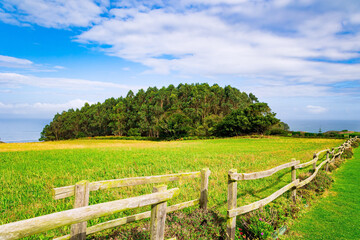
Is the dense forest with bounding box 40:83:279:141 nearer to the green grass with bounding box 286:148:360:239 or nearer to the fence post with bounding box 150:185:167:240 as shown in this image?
the green grass with bounding box 286:148:360:239

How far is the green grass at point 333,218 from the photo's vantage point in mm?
5727

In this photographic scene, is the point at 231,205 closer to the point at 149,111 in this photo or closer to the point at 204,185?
the point at 204,185

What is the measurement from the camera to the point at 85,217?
7.48 ft

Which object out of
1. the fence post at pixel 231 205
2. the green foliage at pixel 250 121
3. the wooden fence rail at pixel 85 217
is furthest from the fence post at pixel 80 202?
the green foliage at pixel 250 121

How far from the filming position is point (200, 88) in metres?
98.9

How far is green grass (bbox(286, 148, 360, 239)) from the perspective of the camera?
5.73 metres

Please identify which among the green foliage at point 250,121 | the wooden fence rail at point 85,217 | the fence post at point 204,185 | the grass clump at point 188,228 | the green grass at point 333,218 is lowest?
the green grass at point 333,218

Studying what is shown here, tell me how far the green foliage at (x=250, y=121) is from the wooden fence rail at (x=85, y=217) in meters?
58.7

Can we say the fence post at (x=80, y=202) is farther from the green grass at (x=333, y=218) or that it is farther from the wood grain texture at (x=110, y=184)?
the green grass at (x=333, y=218)

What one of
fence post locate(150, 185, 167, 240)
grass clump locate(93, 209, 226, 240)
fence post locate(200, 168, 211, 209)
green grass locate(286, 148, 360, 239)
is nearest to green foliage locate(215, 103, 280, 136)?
green grass locate(286, 148, 360, 239)

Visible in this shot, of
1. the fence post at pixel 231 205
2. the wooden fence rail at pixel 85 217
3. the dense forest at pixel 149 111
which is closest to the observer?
the wooden fence rail at pixel 85 217

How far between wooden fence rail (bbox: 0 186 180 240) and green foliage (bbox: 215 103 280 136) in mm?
58700

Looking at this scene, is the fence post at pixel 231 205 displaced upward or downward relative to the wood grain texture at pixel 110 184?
downward

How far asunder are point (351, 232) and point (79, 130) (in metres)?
108
